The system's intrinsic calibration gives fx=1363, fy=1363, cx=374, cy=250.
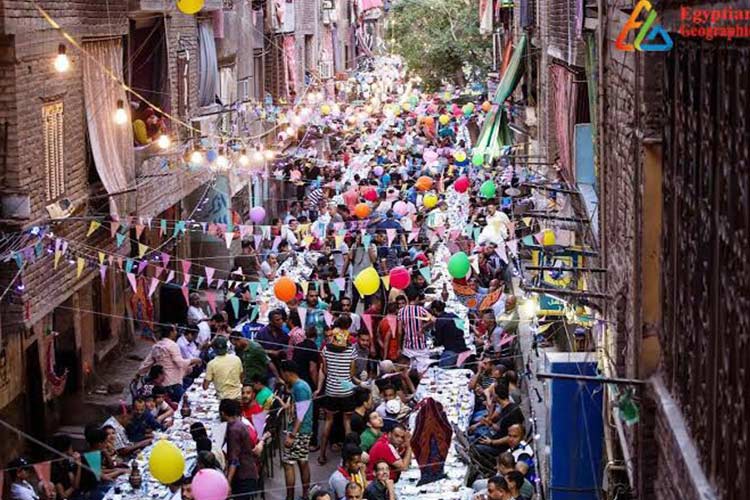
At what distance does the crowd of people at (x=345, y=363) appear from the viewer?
12.1 m

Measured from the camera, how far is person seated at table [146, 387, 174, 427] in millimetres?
14328

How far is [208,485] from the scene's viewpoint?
35.2 ft

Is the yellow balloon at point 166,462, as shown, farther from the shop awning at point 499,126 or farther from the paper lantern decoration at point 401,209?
the shop awning at point 499,126

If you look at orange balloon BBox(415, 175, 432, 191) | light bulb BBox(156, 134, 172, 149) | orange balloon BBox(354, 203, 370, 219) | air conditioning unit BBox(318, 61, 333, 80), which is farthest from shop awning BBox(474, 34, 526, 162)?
air conditioning unit BBox(318, 61, 333, 80)

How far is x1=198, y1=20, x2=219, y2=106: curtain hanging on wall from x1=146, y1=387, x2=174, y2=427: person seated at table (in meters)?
10.8

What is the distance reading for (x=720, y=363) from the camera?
18.5 ft

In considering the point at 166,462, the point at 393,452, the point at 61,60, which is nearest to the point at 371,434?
the point at 393,452

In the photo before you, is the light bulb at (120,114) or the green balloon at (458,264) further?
the green balloon at (458,264)

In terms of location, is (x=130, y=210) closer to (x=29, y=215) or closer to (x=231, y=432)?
(x=29, y=215)

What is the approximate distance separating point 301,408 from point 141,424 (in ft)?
6.86

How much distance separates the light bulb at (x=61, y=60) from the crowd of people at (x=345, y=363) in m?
3.32

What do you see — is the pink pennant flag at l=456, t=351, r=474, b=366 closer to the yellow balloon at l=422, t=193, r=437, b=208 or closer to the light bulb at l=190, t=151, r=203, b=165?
the light bulb at l=190, t=151, r=203, b=165

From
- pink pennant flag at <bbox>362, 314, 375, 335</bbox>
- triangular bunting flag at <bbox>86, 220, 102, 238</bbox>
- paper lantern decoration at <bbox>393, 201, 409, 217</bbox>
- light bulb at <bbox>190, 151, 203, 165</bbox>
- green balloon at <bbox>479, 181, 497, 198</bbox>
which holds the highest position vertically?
light bulb at <bbox>190, 151, 203, 165</bbox>

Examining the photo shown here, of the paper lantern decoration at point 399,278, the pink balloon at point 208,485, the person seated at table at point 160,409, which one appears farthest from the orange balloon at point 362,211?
the pink balloon at point 208,485
